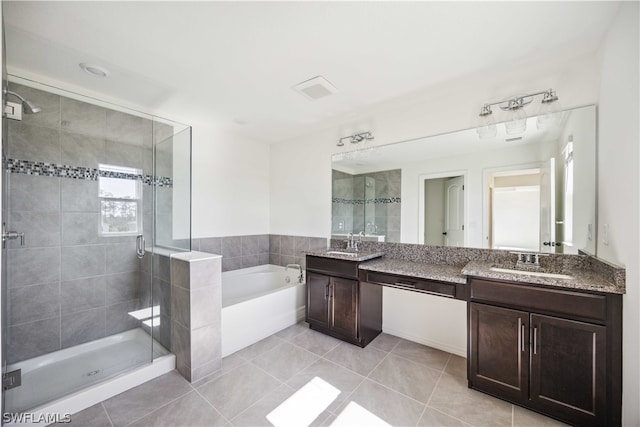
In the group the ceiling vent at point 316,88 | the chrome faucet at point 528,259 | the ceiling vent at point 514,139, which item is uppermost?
the ceiling vent at point 316,88

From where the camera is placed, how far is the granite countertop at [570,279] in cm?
145

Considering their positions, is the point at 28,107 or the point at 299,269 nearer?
the point at 28,107

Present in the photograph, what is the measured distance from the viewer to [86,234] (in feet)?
7.65

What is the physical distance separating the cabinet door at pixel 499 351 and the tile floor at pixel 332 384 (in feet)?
0.37

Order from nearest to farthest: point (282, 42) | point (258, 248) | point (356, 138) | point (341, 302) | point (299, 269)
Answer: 1. point (282, 42)
2. point (341, 302)
3. point (356, 138)
4. point (299, 269)
5. point (258, 248)

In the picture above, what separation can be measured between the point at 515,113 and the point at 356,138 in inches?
58.1

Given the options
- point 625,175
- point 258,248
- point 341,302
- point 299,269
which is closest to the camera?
point 625,175

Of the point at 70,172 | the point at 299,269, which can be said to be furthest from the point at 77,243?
the point at 299,269

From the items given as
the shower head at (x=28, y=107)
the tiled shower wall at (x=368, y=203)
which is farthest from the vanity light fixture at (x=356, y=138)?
the shower head at (x=28, y=107)

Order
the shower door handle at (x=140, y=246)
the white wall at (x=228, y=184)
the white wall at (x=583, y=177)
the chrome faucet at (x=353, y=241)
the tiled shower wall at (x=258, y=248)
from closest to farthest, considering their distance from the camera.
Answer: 1. the white wall at (x=583, y=177)
2. the shower door handle at (x=140, y=246)
3. the chrome faucet at (x=353, y=241)
4. the white wall at (x=228, y=184)
5. the tiled shower wall at (x=258, y=248)

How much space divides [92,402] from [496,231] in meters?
3.22

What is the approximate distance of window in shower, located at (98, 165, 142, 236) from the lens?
93.3 inches

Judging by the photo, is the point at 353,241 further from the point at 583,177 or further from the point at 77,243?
the point at 77,243

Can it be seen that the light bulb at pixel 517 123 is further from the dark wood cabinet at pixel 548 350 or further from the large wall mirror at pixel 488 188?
the dark wood cabinet at pixel 548 350
